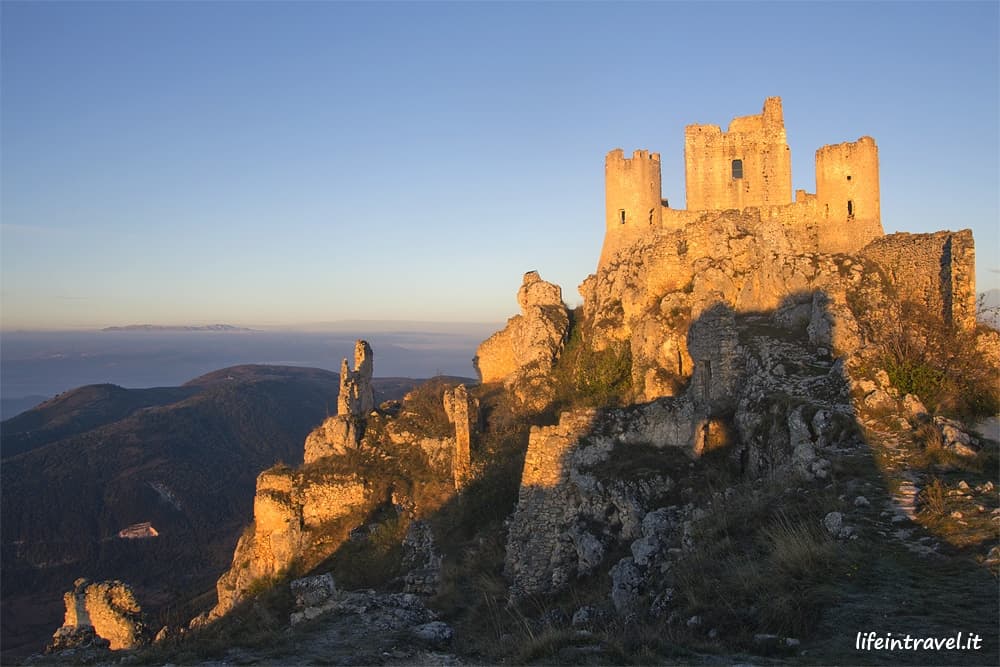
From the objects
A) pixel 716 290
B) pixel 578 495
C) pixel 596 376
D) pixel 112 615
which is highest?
pixel 716 290

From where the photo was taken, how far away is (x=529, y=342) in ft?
91.0

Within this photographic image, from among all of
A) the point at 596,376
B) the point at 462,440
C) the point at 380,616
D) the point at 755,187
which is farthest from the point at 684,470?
the point at 755,187

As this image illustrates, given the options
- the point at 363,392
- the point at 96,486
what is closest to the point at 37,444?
the point at 96,486

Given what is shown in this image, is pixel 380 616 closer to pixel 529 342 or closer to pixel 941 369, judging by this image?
pixel 941 369

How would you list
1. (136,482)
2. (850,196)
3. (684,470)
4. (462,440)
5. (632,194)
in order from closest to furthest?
(684,470) < (462,440) < (850,196) < (632,194) < (136,482)

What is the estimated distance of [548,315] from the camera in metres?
28.5

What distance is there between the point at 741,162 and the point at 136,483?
227 ft

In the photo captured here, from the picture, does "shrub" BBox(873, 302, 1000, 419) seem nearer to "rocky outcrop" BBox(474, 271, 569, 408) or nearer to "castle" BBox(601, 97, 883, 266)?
"castle" BBox(601, 97, 883, 266)

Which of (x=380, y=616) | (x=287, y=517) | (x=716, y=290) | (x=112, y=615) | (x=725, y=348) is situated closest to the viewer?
(x=380, y=616)

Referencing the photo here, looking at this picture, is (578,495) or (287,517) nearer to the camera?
(578,495)

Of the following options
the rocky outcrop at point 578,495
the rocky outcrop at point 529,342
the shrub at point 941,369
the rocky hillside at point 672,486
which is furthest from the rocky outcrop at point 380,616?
the rocky outcrop at point 529,342

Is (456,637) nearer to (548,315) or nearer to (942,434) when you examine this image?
(942,434)

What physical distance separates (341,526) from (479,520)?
280 inches

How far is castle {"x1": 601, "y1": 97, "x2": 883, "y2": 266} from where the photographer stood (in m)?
28.6
